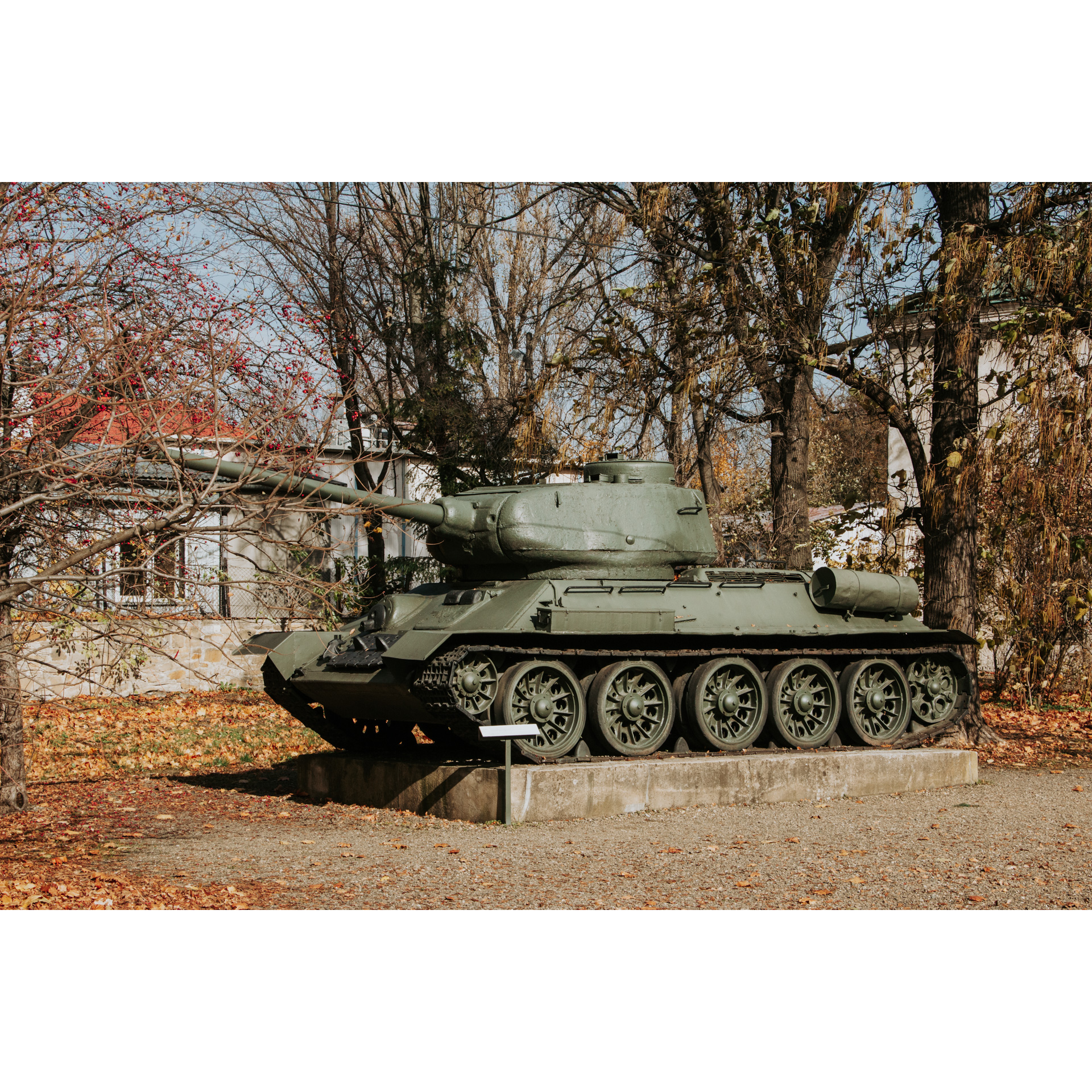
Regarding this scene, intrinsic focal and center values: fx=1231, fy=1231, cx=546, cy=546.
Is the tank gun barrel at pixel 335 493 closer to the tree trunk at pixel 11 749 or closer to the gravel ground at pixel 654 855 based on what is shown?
the tree trunk at pixel 11 749

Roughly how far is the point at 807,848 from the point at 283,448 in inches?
174

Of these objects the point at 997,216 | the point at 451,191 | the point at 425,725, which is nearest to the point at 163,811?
the point at 425,725

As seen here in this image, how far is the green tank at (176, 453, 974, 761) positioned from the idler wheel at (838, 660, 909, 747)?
18 mm

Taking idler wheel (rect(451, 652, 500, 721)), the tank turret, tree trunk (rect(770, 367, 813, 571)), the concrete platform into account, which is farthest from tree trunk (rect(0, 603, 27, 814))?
tree trunk (rect(770, 367, 813, 571))

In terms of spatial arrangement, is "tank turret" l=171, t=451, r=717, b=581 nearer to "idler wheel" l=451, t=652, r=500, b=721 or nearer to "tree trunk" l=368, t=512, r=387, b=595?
"idler wheel" l=451, t=652, r=500, b=721

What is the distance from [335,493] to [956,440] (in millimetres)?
6514

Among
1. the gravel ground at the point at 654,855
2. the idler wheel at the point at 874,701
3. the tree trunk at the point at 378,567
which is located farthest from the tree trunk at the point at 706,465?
the tree trunk at the point at 378,567

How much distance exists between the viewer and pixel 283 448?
702cm

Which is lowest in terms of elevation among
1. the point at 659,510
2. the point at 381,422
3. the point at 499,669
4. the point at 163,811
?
the point at 163,811

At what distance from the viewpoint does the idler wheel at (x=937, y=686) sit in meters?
12.9

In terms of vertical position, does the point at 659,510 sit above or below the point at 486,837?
above

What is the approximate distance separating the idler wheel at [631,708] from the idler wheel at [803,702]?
1.15 meters

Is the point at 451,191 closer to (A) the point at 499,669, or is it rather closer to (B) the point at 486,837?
(A) the point at 499,669

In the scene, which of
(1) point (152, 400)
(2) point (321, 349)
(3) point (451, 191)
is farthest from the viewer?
(3) point (451, 191)
